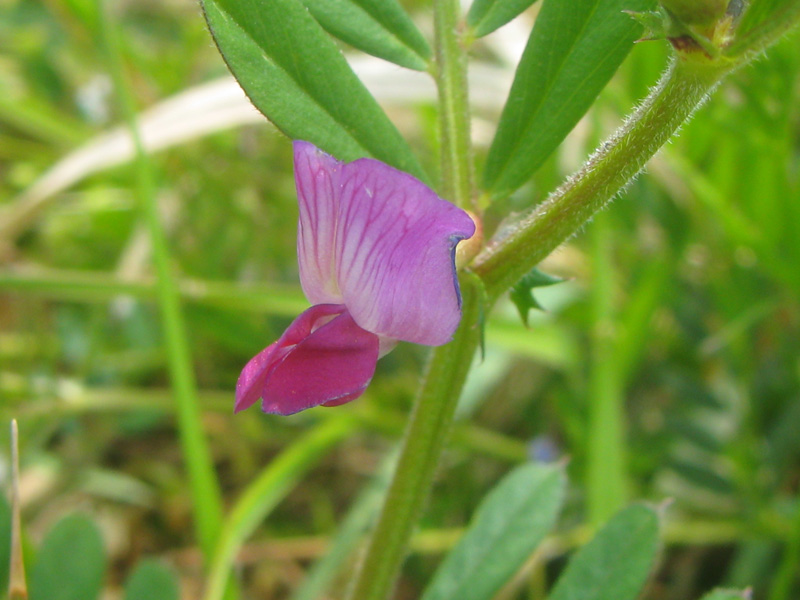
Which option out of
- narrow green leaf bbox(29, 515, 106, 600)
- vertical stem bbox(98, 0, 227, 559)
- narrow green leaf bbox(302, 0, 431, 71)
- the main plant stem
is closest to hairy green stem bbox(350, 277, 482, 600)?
the main plant stem

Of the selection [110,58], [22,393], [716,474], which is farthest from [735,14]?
[22,393]

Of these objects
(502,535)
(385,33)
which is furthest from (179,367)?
(385,33)

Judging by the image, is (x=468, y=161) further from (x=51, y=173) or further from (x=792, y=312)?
(x=51, y=173)

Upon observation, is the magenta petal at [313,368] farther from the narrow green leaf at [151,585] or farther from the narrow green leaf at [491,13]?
the narrow green leaf at [151,585]

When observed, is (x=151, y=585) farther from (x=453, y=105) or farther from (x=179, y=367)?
(x=453, y=105)

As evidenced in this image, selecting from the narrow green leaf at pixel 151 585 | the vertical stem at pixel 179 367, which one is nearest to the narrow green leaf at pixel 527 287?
the narrow green leaf at pixel 151 585
